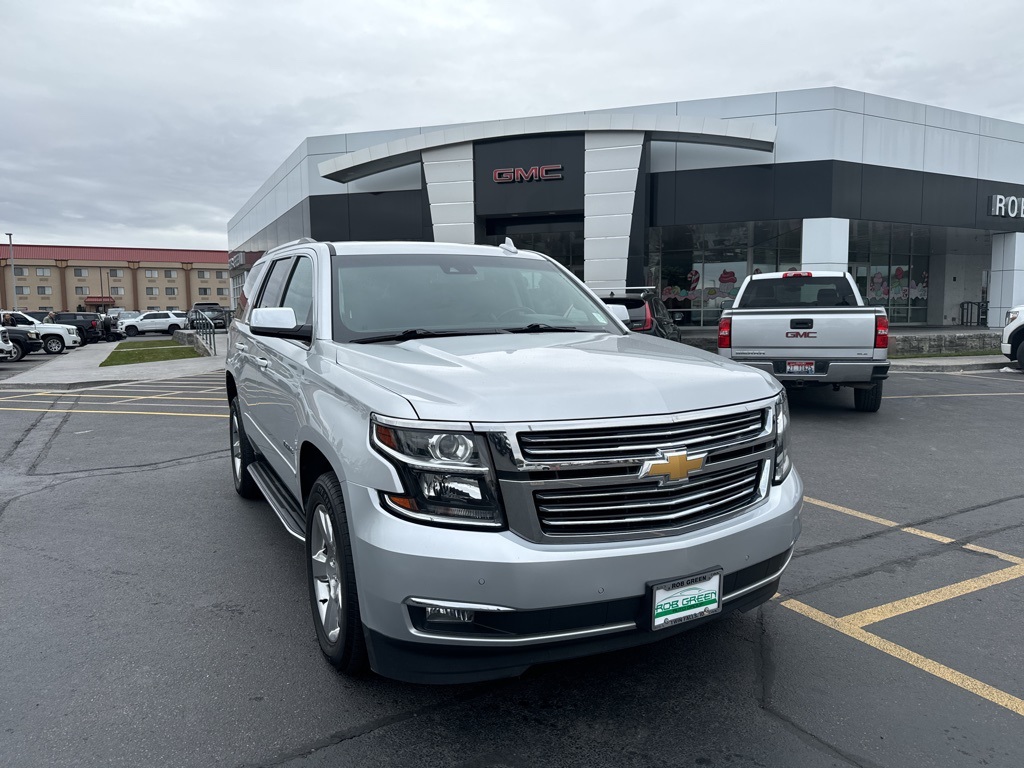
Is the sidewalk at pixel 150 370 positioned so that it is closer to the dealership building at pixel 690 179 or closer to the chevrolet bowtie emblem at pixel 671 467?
the dealership building at pixel 690 179

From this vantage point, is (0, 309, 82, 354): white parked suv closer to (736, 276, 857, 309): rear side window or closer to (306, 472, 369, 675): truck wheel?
(736, 276, 857, 309): rear side window

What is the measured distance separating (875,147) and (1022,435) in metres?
15.5

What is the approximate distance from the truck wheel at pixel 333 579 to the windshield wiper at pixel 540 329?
133 cm

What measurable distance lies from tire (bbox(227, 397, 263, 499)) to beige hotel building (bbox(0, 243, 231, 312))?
9736 cm

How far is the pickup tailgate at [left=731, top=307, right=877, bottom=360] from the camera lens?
905 cm

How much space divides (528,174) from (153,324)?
35.2 m

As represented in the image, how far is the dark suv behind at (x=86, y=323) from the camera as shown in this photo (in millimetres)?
37625

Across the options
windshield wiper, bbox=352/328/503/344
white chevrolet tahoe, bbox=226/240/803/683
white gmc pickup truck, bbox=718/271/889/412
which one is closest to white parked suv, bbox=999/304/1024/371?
white gmc pickup truck, bbox=718/271/889/412

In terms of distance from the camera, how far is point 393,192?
23.8m

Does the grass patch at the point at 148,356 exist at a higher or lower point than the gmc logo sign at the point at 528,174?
lower

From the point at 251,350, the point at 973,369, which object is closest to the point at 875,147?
the point at 973,369

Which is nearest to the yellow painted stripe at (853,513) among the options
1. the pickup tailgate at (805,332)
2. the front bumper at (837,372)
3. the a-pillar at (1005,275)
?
the front bumper at (837,372)

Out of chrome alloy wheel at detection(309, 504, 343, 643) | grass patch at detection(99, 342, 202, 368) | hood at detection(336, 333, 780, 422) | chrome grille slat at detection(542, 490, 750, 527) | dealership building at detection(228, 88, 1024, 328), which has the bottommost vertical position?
grass patch at detection(99, 342, 202, 368)

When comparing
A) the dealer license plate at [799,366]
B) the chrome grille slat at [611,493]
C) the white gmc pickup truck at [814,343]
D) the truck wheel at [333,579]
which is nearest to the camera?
the chrome grille slat at [611,493]
